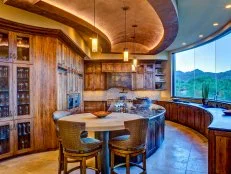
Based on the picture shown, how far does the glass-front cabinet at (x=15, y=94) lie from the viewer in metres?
4.21

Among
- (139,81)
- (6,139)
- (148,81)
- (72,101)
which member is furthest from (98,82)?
(6,139)

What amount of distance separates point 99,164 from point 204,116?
12.4 feet

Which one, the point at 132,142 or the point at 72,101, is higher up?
the point at 72,101

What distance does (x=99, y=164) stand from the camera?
3.18 metres

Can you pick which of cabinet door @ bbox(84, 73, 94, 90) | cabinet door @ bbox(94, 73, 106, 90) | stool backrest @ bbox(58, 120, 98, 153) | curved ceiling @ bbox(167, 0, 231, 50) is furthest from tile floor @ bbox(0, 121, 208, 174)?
cabinet door @ bbox(84, 73, 94, 90)

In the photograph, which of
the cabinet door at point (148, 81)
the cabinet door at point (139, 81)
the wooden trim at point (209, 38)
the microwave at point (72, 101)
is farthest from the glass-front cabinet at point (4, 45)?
the cabinet door at point (148, 81)

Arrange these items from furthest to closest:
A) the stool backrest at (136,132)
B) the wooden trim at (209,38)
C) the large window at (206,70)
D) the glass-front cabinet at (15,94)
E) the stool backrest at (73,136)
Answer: the large window at (206,70) → the wooden trim at (209,38) → the glass-front cabinet at (15,94) → the stool backrest at (136,132) → the stool backrest at (73,136)

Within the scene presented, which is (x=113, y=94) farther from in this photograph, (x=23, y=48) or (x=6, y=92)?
(x=6, y=92)

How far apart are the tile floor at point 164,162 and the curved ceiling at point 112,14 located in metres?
2.79

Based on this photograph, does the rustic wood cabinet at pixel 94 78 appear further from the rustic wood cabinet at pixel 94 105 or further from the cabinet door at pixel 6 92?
the cabinet door at pixel 6 92

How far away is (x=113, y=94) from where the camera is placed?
33.8 ft

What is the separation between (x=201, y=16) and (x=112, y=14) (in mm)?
2075

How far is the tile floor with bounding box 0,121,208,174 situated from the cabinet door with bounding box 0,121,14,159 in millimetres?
162

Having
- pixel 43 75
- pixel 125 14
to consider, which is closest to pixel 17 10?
pixel 43 75
